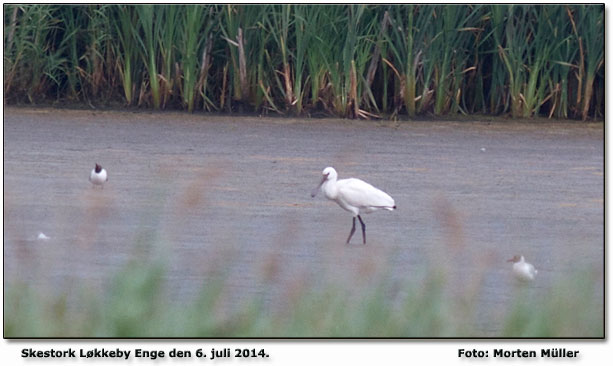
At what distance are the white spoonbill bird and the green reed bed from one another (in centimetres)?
557

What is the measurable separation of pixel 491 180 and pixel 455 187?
0.51 metres

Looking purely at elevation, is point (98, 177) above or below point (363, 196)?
below

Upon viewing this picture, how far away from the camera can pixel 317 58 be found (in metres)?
12.8

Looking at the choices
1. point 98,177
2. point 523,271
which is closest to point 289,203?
point 98,177

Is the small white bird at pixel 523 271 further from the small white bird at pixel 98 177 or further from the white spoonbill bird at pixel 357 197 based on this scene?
the small white bird at pixel 98 177

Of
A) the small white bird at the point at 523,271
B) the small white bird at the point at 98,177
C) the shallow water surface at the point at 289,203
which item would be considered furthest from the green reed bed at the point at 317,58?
the small white bird at the point at 523,271

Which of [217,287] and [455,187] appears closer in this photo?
[217,287]

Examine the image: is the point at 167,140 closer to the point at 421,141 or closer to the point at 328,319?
the point at 421,141

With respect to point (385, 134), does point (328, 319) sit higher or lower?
higher

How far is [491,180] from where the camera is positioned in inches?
375

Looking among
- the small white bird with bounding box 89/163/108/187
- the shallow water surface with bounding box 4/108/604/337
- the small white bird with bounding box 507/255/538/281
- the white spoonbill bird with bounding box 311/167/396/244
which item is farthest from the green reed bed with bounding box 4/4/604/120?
the small white bird with bounding box 507/255/538/281

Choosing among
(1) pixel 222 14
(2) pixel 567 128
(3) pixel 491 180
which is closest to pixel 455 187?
(3) pixel 491 180

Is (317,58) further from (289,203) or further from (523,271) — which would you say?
(523,271)

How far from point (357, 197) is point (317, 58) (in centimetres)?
583
